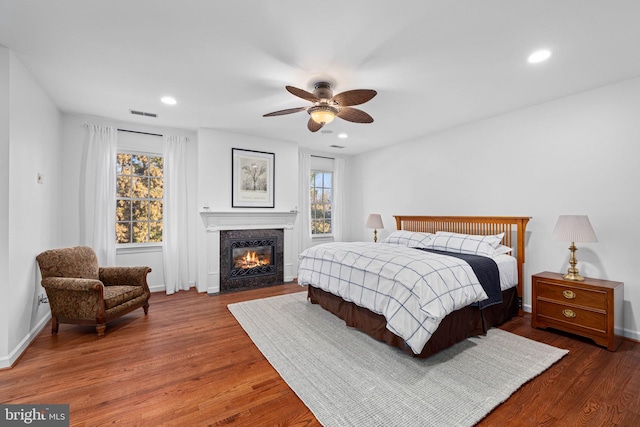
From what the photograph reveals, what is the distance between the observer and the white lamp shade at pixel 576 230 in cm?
288

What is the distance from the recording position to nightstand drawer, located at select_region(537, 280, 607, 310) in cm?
272

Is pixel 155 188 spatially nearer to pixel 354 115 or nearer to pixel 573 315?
pixel 354 115

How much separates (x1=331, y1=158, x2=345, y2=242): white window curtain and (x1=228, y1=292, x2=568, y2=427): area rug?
11.0 ft

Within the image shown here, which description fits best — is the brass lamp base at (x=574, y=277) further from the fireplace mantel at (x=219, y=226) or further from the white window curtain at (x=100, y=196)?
the white window curtain at (x=100, y=196)

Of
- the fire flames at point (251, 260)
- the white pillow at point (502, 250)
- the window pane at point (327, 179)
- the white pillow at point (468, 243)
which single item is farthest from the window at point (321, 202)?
the white pillow at point (502, 250)

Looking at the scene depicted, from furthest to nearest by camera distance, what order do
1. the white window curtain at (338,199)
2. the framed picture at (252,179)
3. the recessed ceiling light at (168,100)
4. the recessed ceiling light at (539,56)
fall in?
the white window curtain at (338,199), the framed picture at (252,179), the recessed ceiling light at (168,100), the recessed ceiling light at (539,56)

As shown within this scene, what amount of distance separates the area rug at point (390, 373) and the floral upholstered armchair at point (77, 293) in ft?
4.63

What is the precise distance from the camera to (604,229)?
3.09 metres

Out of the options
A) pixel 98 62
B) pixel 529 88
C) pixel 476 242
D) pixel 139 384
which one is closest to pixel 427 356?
pixel 476 242

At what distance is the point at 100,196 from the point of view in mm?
4117

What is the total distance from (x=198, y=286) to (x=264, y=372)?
9.26 feet

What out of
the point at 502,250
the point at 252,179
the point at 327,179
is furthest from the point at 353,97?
the point at 327,179

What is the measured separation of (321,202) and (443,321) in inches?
169

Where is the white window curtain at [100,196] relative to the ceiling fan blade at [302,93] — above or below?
below
